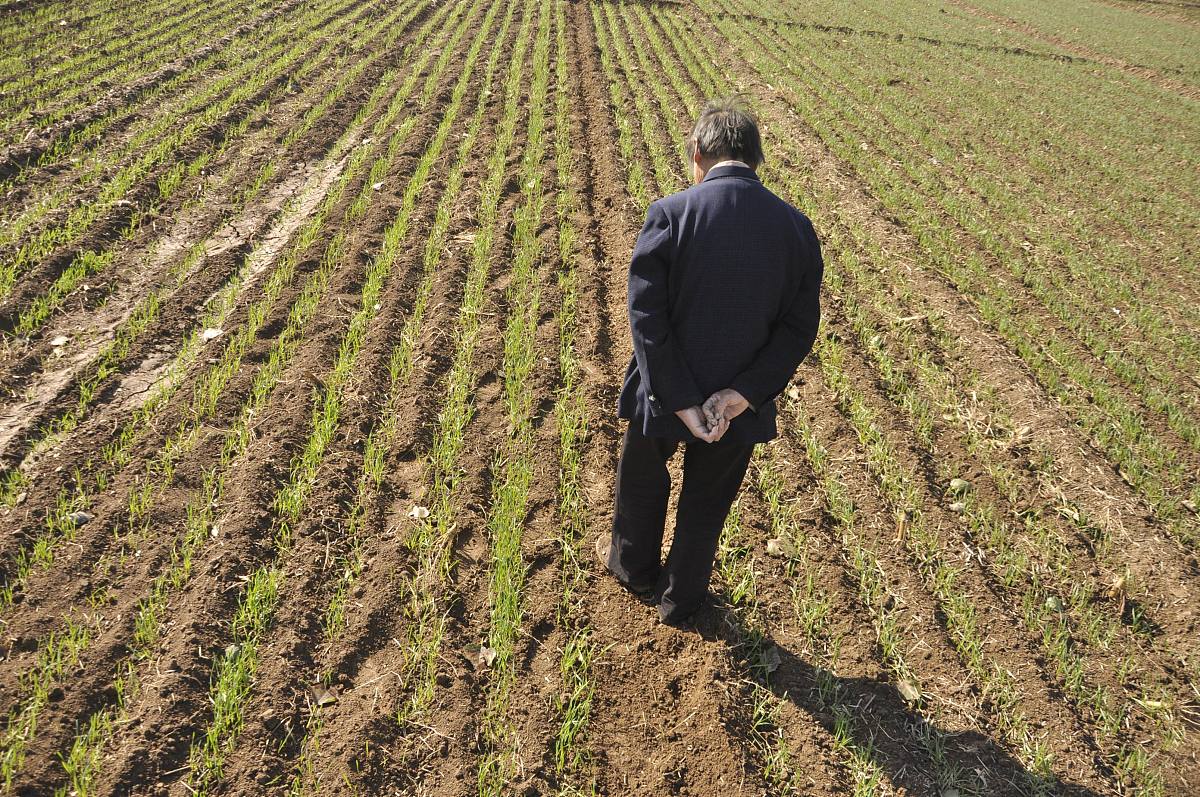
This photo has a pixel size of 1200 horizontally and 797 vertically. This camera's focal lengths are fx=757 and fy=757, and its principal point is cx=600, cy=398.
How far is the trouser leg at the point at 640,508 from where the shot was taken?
311cm

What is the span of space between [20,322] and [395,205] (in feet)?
10.5

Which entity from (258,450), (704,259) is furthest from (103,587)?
(704,259)

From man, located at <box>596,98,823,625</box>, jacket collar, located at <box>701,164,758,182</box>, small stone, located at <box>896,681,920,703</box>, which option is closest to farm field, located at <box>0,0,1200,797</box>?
small stone, located at <box>896,681,920,703</box>

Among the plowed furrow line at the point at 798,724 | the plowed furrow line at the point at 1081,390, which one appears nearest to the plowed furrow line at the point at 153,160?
the plowed furrow line at the point at 798,724

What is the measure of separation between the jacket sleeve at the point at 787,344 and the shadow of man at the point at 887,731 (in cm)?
123

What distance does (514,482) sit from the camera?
4.16m

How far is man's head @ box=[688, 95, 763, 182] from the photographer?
274cm

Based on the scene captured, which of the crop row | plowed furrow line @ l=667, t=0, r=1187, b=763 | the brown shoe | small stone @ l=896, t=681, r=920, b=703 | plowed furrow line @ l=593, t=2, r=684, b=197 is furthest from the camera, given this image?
plowed furrow line @ l=593, t=2, r=684, b=197

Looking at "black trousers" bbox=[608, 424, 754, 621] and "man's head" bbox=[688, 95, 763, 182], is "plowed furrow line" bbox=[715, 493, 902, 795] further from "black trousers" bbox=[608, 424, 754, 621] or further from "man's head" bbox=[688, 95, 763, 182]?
"man's head" bbox=[688, 95, 763, 182]

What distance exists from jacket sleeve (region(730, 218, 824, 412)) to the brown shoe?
1.17 meters

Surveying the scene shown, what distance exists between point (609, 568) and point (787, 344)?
1.46 m

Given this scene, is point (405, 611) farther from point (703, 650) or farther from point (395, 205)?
point (395, 205)

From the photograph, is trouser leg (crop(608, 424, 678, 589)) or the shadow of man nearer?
the shadow of man

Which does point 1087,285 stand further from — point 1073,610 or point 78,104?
point 78,104
